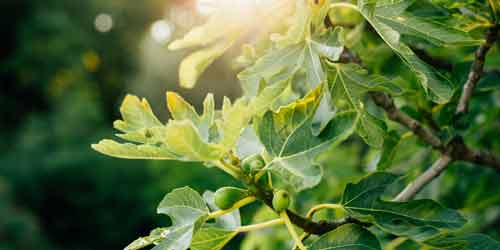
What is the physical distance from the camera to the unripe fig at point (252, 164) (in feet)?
2.16

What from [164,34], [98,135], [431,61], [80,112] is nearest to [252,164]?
[431,61]

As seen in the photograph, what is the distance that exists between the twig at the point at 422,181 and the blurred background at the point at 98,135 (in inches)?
5.6

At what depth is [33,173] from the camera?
25.3 ft

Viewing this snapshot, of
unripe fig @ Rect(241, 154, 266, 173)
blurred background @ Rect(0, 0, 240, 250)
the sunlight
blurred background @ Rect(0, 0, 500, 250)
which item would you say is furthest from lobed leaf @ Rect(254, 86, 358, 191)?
the sunlight

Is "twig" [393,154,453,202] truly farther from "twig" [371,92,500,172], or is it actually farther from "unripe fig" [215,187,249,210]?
"unripe fig" [215,187,249,210]

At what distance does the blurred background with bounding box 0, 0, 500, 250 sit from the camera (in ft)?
4.66

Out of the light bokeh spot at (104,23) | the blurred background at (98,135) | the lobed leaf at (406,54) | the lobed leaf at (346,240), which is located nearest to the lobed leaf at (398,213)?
the lobed leaf at (346,240)

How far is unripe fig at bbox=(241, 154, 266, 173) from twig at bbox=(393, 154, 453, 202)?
25cm

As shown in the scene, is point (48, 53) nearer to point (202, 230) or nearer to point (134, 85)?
point (134, 85)

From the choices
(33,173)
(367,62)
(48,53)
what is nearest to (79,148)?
(33,173)

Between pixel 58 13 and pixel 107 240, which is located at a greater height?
pixel 58 13

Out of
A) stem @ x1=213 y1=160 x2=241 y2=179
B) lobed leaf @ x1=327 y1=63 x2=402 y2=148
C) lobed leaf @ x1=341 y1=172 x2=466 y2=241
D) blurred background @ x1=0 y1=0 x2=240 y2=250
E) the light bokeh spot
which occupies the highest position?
the light bokeh spot

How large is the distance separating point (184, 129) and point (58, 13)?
13.5 metres

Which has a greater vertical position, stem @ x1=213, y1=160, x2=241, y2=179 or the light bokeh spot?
the light bokeh spot
